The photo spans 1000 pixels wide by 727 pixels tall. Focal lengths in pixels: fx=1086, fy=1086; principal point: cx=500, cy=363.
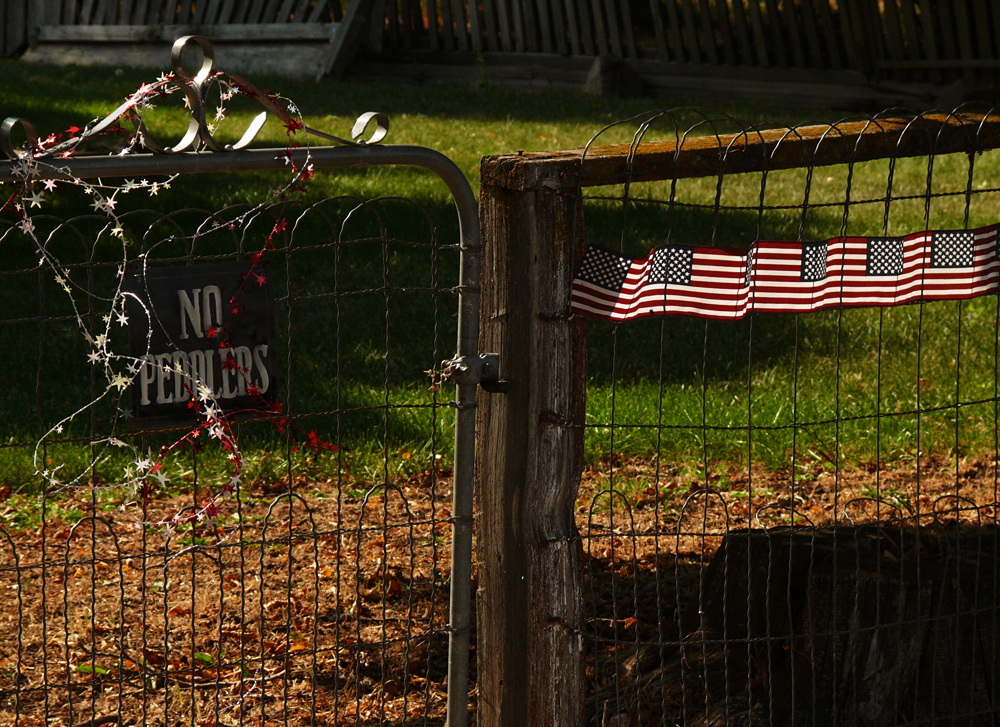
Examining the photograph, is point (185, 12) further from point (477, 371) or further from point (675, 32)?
point (477, 371)

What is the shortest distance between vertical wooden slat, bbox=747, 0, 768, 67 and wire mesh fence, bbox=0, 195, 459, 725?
820cm

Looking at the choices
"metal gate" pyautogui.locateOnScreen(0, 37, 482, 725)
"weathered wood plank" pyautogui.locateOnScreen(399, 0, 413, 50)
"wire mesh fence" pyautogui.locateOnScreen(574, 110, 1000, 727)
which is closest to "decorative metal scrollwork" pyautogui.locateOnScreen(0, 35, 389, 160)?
"metal gate" pyautogui.locateOnScreen(0, 37, 482, 725)

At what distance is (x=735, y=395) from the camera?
17.6 ft

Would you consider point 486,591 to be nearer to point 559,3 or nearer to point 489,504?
point 489,504

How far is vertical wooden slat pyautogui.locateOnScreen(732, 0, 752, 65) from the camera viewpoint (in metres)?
13.1

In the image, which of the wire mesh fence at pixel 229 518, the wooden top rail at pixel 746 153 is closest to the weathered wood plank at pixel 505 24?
the wire mesh fence at pixel 229 518

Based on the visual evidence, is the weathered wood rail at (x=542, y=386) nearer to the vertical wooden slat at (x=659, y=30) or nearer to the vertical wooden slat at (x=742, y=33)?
the vertical wooden slat at (x=742, y=33)

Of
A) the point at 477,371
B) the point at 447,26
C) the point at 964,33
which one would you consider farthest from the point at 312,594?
the point at 447,26

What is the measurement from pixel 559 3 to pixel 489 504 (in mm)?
12236

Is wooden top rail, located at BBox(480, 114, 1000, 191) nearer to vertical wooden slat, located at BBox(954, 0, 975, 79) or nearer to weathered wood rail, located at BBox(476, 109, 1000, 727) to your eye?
weathered wood rail, located at BBox(476, 109, 1000, 727)

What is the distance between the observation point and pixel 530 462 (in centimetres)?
269

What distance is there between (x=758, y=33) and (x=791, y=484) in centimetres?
1092

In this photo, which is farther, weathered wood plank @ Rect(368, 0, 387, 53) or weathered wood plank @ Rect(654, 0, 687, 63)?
weathered wood plank @ Rect(368, 0, 387, 53)

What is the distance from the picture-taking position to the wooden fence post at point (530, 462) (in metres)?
2.59
